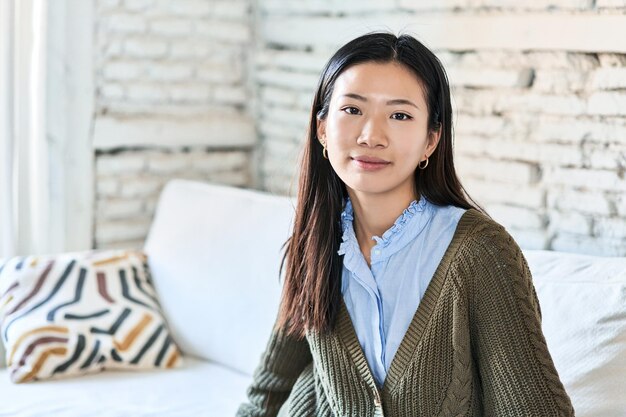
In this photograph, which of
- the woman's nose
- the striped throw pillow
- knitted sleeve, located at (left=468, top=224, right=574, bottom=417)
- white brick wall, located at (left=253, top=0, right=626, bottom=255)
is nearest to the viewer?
knitted sleeve, located at (left=468, top=224, right=574, bottom=417)

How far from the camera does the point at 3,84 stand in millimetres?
2871

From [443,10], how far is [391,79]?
3.39ft

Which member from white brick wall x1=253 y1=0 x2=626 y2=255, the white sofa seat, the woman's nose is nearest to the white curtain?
the white sofa seat

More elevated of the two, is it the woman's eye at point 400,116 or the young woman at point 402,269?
the woman's eye at point 400,116

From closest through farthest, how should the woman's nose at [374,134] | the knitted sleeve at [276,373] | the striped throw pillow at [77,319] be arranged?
the woman's nose at [374,134]
the knitted sleeve at [276,373]
the striped throw pillow at [77,319]

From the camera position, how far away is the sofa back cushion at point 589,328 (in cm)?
186

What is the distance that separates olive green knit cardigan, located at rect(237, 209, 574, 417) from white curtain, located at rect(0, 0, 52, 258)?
4.83 ft

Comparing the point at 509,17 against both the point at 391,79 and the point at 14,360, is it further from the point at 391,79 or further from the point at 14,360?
the point at 14,360

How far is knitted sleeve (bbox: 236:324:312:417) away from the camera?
2.02 m

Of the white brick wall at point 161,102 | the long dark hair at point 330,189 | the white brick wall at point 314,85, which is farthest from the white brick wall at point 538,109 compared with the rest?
the white brick wall at point 161,102

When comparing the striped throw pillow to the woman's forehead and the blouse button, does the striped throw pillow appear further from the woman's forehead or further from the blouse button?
the woman's forehead

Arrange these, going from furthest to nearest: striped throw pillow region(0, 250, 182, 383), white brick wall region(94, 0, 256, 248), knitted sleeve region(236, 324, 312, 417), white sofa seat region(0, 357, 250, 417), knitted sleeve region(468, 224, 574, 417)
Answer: white brick wall region(94, 0, 256, 248) → striped throw pillow region(0, 250, 182, 383) → white sofa seat region(0, 357, 250, 417) → knitted sleeve region(236, 324, 312, 417) → knitted sleeve region(468, 224, 574, 417)

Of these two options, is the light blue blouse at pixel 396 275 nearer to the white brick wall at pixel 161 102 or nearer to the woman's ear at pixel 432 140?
the woman's ear at pixel 432 140

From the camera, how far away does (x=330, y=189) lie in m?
1.93
